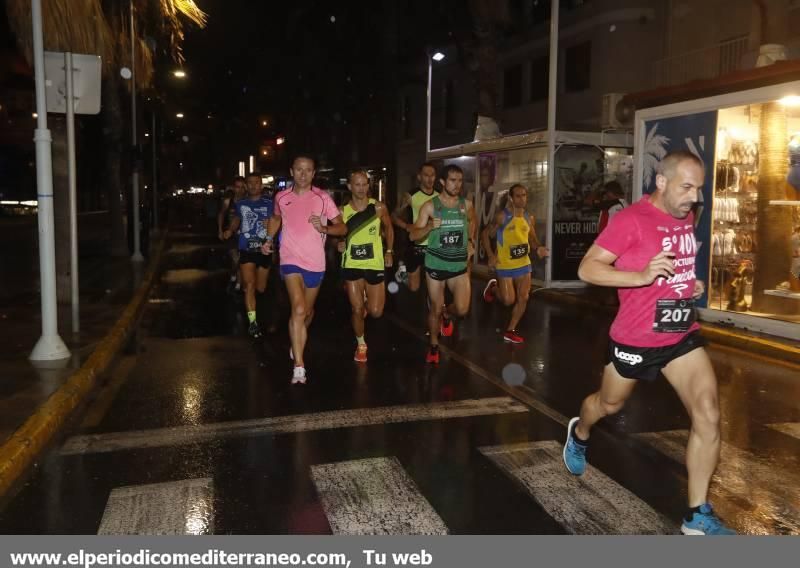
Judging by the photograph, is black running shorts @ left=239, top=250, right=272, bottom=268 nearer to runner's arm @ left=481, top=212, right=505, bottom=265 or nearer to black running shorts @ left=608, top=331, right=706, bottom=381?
runner's arm @ left=481, top=212, right=505, bottom=265

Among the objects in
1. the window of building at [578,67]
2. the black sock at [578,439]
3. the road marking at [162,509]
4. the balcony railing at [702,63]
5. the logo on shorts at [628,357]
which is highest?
the window of building at [578,67]

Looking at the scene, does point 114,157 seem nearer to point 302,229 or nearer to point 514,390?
point 302,229

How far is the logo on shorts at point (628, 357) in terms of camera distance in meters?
4.37

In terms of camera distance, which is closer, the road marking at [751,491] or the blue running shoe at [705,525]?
the blue running shoe at [705,525]

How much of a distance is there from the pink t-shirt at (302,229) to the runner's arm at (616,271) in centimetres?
360

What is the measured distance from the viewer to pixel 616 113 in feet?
50.6

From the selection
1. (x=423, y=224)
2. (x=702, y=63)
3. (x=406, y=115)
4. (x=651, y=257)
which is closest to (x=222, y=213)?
(x=423, y=224)

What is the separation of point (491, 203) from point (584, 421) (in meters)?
13.4

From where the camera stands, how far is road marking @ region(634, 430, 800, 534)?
436cm

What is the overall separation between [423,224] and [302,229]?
1.21m

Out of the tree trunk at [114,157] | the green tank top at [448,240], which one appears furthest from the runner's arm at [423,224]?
the tree trunk at [114,157]

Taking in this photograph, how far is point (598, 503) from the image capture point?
182 inches

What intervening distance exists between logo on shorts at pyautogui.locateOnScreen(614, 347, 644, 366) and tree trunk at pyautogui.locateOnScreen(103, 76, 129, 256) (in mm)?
17772

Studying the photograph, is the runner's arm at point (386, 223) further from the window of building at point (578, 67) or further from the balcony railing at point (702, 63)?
the window of building at point (578, 67)
